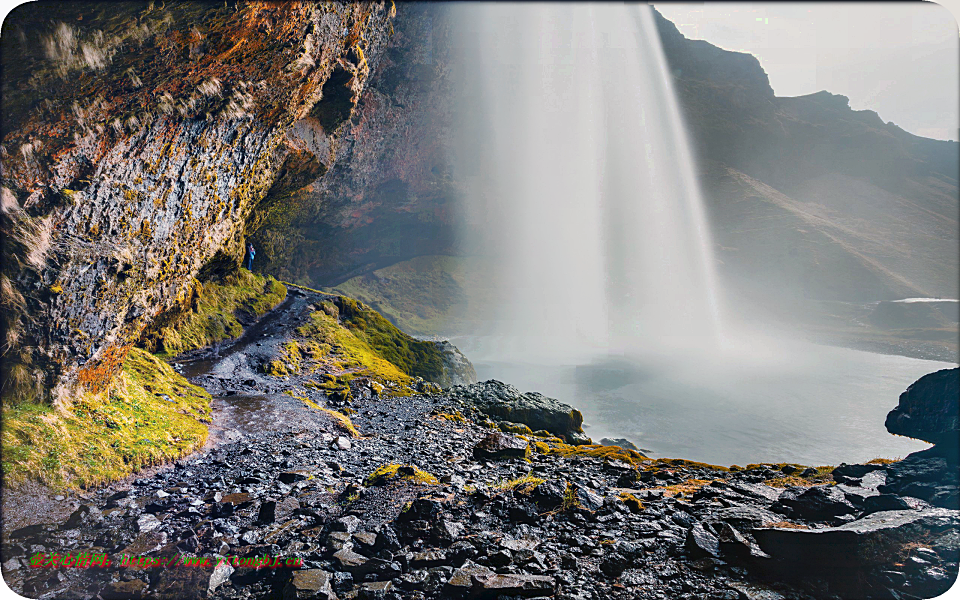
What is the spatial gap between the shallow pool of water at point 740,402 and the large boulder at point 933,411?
54.9 ft

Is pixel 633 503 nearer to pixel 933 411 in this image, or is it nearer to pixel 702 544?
pixel 702 544

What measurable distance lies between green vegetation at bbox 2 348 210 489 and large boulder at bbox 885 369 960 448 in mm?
12766

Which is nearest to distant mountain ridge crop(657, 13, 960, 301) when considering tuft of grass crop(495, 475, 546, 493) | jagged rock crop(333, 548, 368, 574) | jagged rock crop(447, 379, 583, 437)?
jagged rock crop(447, 379, 583, 437)

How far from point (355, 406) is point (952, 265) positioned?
132261mm

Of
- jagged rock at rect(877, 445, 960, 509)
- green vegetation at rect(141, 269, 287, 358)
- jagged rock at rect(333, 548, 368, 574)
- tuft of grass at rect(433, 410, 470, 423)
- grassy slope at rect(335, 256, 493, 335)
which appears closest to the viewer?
jagged rock at rect(333, 548, 368, 574)

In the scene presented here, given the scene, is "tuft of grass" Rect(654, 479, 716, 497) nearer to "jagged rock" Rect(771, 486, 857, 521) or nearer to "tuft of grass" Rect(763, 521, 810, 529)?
"jagged rock" Rect(771, 486, 857, 521)

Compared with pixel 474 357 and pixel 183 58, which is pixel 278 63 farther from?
pixel 474 357

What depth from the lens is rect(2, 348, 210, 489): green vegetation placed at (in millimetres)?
5781

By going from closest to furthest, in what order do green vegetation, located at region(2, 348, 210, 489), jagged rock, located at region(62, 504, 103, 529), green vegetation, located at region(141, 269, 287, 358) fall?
jagged rock, located at region(62, 504, 103, 529)
green vegetation, located at region(2, 348, 210, 489)
green vegetation, located at region(141, 269, 287, 358)

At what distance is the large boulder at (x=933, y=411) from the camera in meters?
6.43

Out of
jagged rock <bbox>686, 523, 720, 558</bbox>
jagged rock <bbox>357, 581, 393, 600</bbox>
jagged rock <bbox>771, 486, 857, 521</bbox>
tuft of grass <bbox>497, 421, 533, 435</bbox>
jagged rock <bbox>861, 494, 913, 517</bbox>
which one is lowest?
jagged rock <bbox>357, 581, 393, 600</bbox>

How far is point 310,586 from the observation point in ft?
13.1

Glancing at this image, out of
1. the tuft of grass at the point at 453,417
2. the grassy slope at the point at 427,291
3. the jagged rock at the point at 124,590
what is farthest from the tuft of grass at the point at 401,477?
the grassy slope at the point at 427,291

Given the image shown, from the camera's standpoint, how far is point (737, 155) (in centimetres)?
12481
